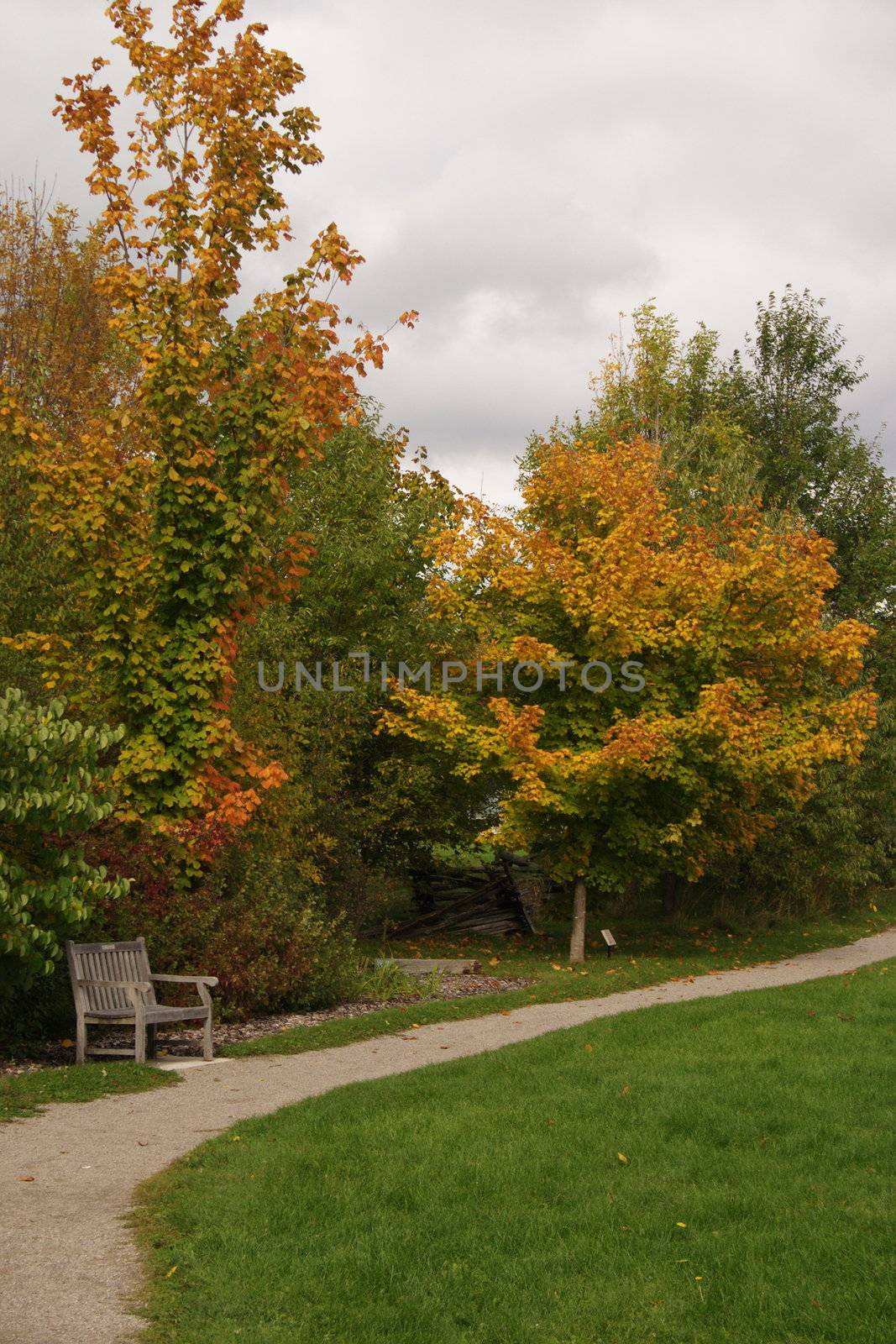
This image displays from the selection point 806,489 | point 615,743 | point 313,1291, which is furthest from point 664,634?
point 806,489

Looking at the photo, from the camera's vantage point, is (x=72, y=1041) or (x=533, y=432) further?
(x=533, y=432)

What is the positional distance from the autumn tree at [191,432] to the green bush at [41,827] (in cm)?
236

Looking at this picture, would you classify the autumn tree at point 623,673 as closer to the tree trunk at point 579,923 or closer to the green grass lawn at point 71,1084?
the tree trunk at point 579,923

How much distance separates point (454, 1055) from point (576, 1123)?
2.82 metres

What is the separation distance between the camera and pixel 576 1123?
750 centimetres

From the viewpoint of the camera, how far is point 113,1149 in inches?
284

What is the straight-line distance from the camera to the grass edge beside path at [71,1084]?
823 centimetres

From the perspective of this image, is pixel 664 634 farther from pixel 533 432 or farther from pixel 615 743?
pixel 533 432

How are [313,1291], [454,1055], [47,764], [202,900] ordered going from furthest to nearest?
[202,900] → [454,1055] → [47,764] → [313,1291]

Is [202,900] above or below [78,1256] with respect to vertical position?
above

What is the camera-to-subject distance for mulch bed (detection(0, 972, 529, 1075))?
1000 cm

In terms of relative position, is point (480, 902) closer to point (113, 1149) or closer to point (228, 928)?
point (228, 928)

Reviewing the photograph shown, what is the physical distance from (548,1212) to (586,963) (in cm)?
1152

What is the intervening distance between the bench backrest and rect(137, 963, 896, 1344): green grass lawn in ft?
8.08
